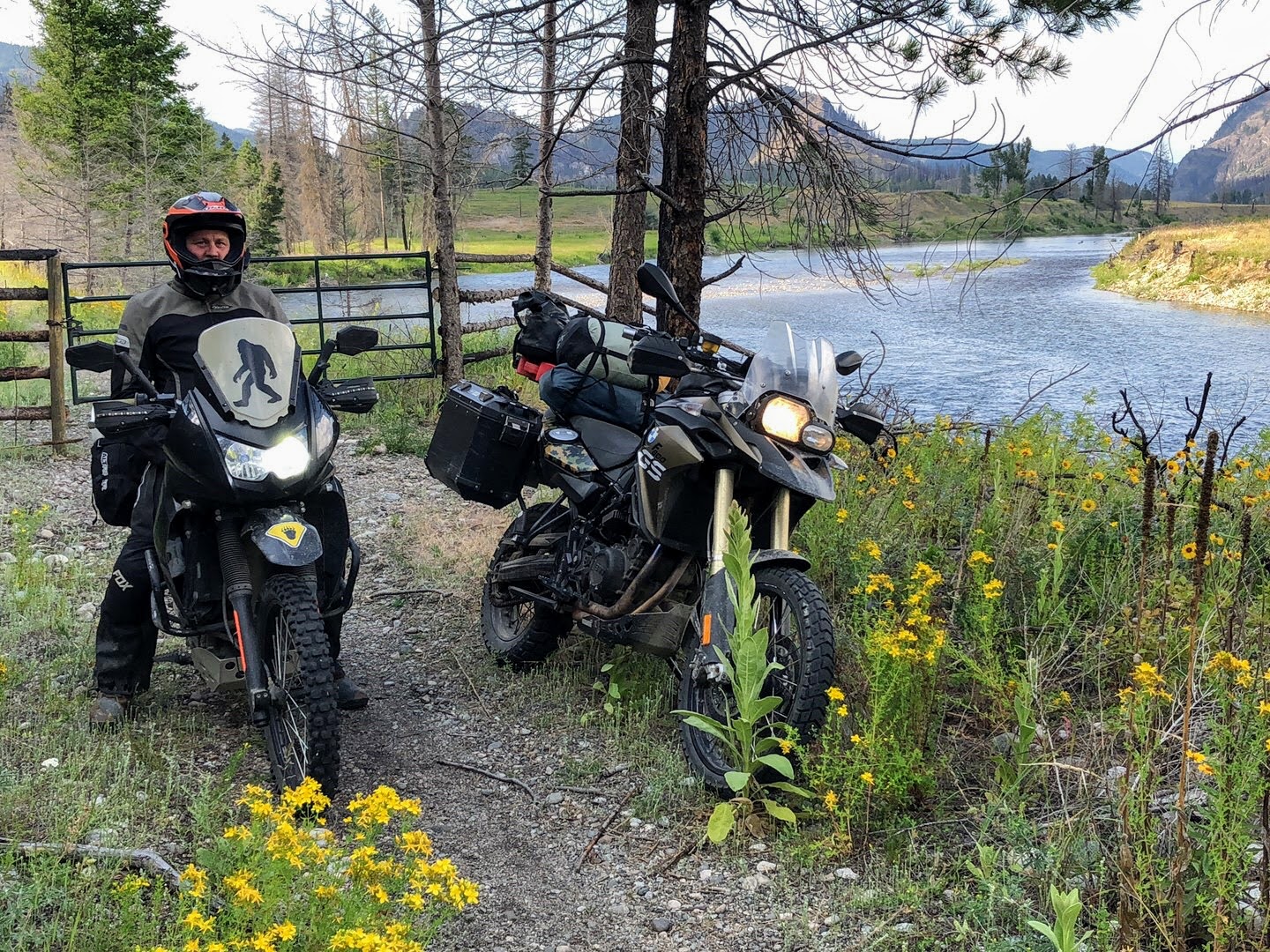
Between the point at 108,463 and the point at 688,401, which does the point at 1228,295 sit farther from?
the point at 108,463

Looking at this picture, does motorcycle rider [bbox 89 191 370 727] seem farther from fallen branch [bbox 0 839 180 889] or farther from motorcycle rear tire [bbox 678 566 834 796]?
→ motorcycle rear tire [bbox 678 566 834 796]

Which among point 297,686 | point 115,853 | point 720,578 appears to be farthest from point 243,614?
point 720,578

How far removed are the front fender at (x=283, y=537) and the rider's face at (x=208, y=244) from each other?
3.44 ft

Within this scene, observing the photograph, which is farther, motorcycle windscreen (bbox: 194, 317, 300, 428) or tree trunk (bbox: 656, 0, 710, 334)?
tree trunk (bbox: 656, 0, 710, 334)

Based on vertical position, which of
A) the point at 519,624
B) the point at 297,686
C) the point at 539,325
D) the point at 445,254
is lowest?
the point at 519,624

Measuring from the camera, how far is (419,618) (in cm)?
571

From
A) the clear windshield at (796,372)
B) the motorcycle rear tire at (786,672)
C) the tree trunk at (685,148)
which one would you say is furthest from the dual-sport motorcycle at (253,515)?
the tree trunk at (685,148)

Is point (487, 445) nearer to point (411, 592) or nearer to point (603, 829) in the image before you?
point (411, 592)

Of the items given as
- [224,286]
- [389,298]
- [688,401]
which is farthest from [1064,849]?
[389,298]

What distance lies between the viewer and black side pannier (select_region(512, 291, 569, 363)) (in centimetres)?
462

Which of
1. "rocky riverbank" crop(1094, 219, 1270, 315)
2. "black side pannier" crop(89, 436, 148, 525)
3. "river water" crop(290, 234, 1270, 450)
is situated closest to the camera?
"black side pannier" crop(89, 436, 148, 525)

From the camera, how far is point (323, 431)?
3746 mm

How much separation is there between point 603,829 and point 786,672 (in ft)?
2.58

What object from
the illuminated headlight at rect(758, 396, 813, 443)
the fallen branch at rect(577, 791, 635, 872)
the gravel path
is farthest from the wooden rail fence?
the illuminated headlight at rect(758, 396, 813, 443)
